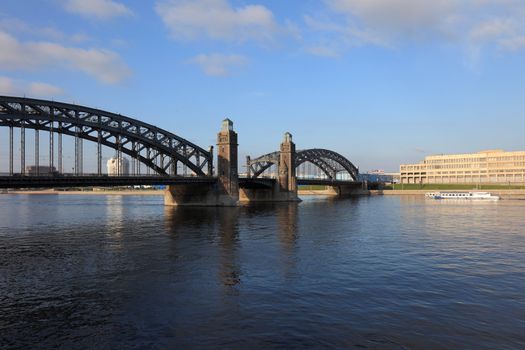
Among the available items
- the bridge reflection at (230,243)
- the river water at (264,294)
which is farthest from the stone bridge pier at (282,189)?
the river water at (264,294)

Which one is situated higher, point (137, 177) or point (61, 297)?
point (137, 177)

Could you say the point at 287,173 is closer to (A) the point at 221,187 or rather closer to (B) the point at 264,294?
(A) the point at 221,187

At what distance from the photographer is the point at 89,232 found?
5331cm

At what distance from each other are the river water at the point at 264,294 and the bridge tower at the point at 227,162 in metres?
68.4

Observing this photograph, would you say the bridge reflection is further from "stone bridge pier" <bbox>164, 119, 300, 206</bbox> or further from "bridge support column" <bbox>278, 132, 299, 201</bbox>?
"bridge support column" <bbox>278, 132, 299, 201</bbox>

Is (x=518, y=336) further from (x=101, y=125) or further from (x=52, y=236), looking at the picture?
(x=101, y=125)

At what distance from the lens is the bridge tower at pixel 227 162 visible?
112m

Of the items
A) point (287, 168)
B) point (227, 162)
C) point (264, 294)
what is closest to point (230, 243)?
point (264, 294)

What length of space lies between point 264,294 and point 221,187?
296 feet

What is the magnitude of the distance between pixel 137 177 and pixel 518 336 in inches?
3136

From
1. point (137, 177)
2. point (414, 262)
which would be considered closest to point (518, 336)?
point (414, 262)

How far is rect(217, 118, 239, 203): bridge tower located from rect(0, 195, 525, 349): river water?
6845cm

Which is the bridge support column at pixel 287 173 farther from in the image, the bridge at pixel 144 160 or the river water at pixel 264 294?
the river water at pixel 264 294

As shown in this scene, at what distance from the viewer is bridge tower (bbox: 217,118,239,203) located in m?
112
